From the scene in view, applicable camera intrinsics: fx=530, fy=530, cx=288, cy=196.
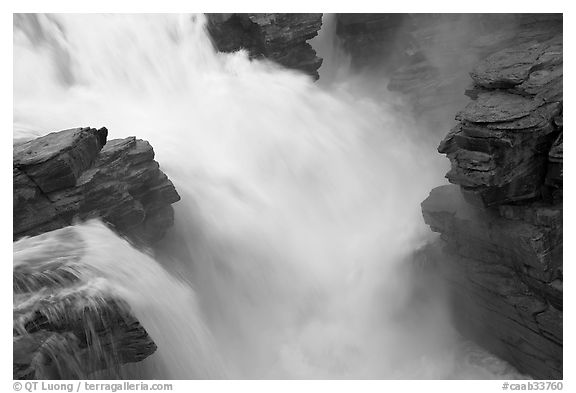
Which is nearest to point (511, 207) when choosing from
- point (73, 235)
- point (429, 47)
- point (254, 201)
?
point (254, 201)

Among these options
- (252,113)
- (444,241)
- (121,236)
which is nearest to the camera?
(121,236)

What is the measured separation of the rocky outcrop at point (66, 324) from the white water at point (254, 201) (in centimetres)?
58

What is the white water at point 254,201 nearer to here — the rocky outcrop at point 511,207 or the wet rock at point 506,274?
the wet rock at point 506,274

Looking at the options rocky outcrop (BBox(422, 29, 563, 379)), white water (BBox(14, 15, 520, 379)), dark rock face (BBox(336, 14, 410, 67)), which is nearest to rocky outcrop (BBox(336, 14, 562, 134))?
dark rock face (BBox(336, 14, 410, 67))

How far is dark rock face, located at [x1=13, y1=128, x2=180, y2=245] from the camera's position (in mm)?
8172

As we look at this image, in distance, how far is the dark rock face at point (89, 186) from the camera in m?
8.17

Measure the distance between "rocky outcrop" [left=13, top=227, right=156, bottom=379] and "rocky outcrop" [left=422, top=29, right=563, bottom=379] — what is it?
6481 mm

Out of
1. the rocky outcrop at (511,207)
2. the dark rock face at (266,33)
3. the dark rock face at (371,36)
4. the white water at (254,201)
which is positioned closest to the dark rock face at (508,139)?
the rocky outcrop at (511,207)

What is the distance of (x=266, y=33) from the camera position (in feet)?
52.6

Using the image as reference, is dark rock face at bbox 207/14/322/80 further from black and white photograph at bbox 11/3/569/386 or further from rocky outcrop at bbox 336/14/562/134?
rocky outcrop at bbox 336/14/562/134

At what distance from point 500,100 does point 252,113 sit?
6.94m

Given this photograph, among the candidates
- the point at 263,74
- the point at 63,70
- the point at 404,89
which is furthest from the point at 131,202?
the point at 404,89

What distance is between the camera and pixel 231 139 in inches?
545
